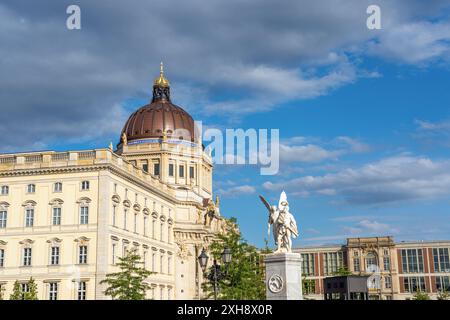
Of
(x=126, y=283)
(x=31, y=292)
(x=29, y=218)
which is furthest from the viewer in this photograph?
(x=29, y=218)

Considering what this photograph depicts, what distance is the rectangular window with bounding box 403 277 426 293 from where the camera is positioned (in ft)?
430

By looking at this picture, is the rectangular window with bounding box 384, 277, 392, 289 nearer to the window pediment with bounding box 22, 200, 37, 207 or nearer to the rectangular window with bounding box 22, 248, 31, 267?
the rectangular window with bounding box 22, 248, 31, 267

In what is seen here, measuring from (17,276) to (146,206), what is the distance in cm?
1840

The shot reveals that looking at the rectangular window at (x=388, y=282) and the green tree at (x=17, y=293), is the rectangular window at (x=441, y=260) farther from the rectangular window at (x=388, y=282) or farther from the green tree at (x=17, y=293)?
the green tree at (x=17, y=293)

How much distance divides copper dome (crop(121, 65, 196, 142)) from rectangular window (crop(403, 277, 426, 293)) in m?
53.5

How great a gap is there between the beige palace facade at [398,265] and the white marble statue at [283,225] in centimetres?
10048

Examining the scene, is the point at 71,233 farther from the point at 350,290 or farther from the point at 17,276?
the point at 350,290

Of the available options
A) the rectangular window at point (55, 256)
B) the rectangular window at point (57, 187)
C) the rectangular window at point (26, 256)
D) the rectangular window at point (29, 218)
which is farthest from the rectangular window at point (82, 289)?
the rectangular window at point (57, 187)

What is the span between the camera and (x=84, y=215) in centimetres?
6931

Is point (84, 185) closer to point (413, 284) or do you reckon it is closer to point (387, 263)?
point (387, 263)

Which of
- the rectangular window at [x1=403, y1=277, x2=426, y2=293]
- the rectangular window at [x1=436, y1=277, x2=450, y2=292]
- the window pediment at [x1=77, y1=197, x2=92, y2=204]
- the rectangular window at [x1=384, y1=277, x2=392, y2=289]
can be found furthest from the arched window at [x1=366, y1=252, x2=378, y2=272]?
the window pediment at [x1=77, y1=197, x2=92, y2=204]

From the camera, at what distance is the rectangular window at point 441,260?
13088cm

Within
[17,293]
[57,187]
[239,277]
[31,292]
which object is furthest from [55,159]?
[239,277]

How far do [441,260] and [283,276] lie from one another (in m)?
110
